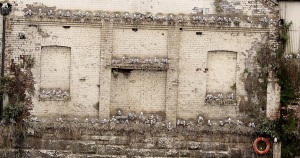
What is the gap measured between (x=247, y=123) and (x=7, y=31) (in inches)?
337

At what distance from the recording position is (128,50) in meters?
16.1

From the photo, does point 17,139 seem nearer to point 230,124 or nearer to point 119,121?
point 119,121

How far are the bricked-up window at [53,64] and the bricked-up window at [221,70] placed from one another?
4.77 m

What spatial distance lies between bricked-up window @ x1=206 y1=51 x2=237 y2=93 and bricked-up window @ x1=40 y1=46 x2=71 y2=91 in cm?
477

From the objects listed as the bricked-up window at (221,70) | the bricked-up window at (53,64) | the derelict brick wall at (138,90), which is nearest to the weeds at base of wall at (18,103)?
the bricked-up window at (53,64)

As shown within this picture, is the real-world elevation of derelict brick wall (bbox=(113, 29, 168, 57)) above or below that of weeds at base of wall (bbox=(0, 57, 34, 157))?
above

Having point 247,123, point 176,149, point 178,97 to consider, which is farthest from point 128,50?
point 247,123

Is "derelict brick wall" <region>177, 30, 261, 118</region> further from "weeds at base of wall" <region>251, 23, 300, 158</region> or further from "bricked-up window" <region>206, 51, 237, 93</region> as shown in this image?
"weeds at base of wall" <region>251, 23, 300, 158</region>

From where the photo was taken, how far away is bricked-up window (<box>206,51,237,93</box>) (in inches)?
635

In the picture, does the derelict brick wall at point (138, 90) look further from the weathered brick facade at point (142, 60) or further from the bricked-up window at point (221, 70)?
the bricked-up window at point (221, 70)

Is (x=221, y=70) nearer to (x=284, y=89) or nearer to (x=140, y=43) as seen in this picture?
(x=284, y=89)

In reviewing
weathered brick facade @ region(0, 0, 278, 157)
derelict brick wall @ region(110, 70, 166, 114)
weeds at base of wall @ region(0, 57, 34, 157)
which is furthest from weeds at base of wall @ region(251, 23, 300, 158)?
weeds at base of wall @ region(0, 57, 34, 157)

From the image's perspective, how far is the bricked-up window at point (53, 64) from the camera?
16078 mm

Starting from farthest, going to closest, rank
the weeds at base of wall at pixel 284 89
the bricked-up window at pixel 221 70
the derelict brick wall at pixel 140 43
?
the bricked-up window at pixel 221 70 < the derelict brick wall at pixel 140 43 < the weeds at base of wall at pixel 284 89
